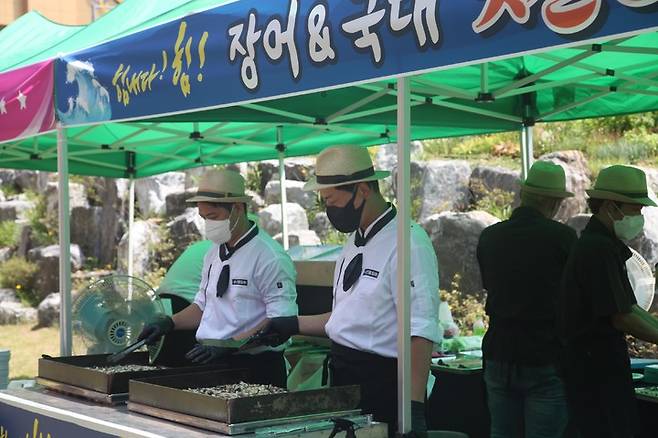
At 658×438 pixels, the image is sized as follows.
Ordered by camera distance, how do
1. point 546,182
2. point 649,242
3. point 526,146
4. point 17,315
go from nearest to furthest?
point 546,182
point 526,146
point 649,242
point 17,315

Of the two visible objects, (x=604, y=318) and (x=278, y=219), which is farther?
(x=278, y=219)

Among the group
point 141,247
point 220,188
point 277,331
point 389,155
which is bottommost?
point 277,331

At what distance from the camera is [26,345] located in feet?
44.3

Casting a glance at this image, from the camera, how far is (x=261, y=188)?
16.7 m

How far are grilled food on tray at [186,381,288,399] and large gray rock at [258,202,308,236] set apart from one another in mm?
10901

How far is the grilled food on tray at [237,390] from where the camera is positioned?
125 inches

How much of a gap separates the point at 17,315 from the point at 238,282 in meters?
12.5

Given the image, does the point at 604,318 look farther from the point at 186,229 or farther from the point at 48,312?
the point at 186,229

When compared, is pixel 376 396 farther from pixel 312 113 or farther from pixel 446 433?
pixel 312 113

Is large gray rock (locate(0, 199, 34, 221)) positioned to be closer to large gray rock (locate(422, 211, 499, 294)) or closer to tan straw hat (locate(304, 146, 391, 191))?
large gray rock (locate(422, 211, 499, 294))

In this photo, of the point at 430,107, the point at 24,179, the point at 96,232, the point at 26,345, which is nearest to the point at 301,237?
the point at 26,345

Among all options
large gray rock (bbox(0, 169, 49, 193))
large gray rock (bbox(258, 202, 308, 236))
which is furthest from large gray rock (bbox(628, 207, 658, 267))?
large gray rock (bbox(0, 169, 49, 193))

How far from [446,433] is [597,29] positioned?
1.60 m

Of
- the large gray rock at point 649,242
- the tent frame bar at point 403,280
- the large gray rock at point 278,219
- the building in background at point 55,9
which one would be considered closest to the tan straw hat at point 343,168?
the tent frame bar at point 403,280
